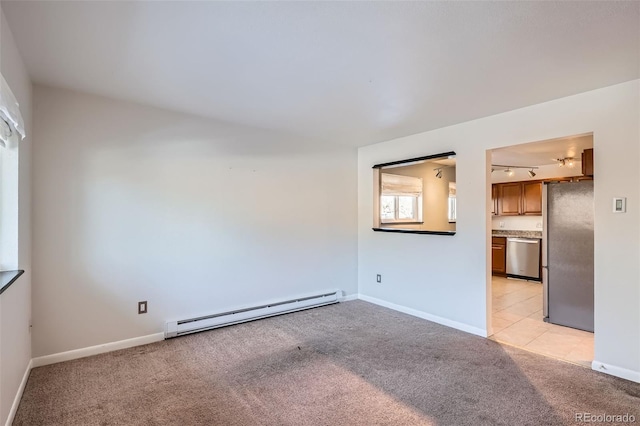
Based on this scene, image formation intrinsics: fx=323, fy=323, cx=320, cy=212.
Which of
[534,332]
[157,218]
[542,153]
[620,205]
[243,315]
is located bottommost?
[534,332]

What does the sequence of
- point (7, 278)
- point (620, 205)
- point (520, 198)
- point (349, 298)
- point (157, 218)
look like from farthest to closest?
point (520, 198)
point (349, 298)
point (157, 218)
point (620, 205)
point (7, 278)

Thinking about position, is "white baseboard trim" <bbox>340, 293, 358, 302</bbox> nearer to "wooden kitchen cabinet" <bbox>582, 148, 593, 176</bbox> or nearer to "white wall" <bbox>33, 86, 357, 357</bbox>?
"white wall" <bbox>33, 86, 357, 357</bbox>

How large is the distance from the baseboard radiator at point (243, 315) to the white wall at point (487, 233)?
0.81 metres

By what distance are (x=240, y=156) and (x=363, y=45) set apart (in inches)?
84.0

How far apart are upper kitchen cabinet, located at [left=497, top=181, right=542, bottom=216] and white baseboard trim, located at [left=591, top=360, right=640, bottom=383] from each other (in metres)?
4.17

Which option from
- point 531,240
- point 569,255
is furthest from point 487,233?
point 531,240

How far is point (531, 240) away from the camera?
19.6 feet

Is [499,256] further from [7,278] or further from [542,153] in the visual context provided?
[7,278]

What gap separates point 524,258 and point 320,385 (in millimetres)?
5338

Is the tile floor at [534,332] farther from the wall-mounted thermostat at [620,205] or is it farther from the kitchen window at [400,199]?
the kitchen window at [400,199]

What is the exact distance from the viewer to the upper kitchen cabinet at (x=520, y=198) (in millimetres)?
6102

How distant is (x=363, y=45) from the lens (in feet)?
6.41

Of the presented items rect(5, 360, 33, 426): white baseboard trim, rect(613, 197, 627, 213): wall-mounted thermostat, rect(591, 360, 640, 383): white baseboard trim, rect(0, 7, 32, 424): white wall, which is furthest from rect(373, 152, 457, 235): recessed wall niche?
rect(5, 360, 33, 426): white baseboard trim

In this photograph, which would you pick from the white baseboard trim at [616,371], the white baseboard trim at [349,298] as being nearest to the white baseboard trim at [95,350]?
the white baseboard trim at [349,298]
